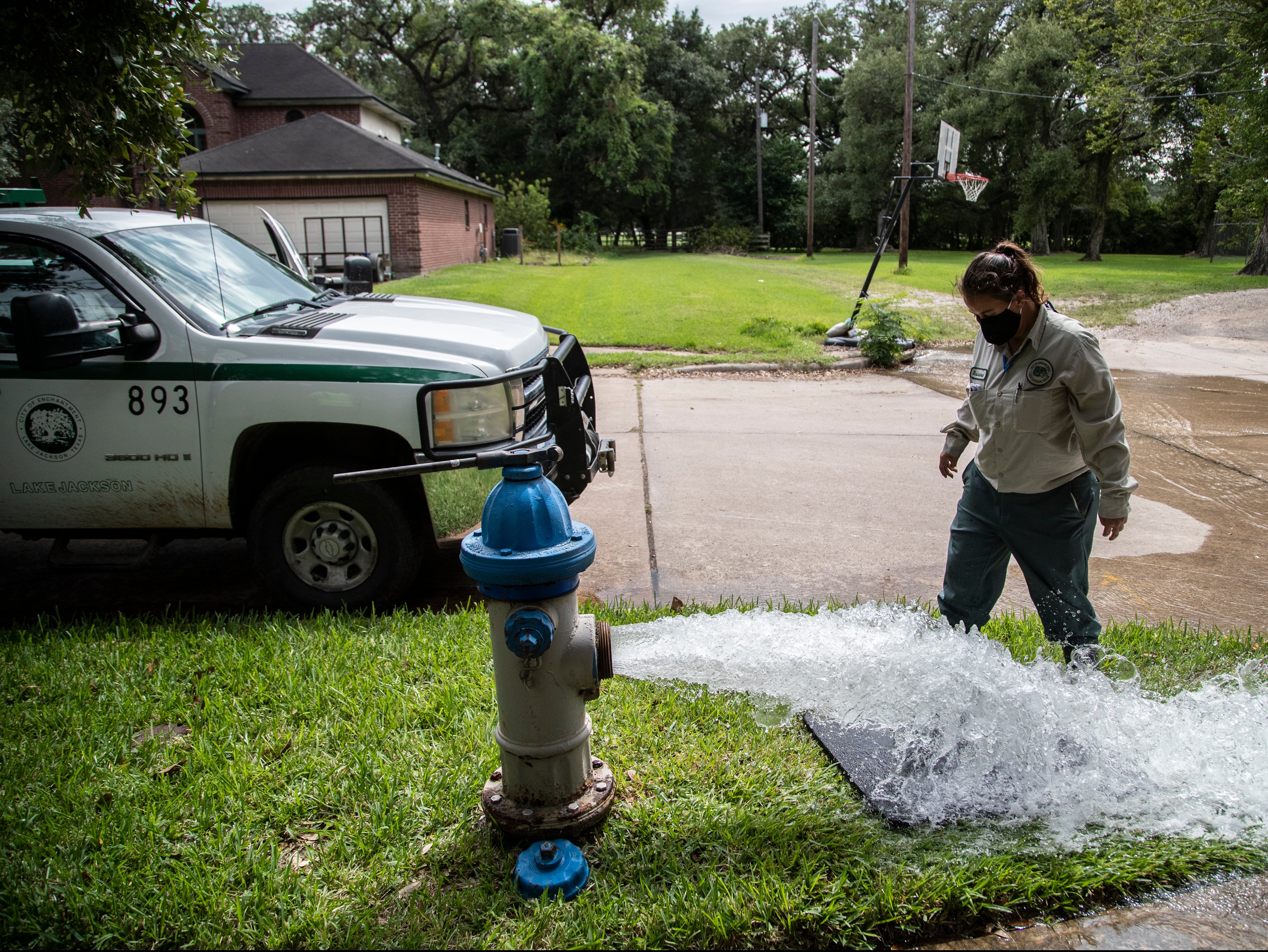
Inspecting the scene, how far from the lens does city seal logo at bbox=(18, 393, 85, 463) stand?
165 inches

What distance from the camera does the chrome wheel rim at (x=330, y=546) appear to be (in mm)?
4262

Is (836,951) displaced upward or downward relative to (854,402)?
downward

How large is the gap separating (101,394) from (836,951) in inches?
152

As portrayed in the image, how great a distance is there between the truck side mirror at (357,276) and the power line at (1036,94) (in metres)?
30.2

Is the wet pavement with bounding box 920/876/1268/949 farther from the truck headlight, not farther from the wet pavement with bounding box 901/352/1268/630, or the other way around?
the truck headlight

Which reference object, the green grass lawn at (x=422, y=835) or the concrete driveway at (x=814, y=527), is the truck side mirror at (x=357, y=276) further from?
the green grass lawn at (x=422, y=835)

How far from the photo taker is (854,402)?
32.2 ft

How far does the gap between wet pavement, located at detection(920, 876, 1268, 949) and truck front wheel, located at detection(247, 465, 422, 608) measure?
2852 mm

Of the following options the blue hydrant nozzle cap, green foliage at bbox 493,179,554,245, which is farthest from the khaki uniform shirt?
green foliage at bbox 493,179,554,245

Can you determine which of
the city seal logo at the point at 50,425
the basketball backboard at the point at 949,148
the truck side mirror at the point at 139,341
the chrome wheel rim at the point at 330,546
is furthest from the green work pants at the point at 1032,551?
the basketball backboard at the point at 949,148

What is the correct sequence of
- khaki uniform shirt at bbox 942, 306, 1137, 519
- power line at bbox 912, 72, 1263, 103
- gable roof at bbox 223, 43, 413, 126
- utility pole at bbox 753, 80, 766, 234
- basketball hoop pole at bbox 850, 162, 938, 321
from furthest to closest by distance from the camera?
utility pole at bbox 753, 80, 766, 234, gable roof at bbox 223, 43, 413, 126, power line at bbox 912, 72, 1263, 103, basketball hoop pole at bbox 850, 162, 938, 321, khaki uniform shirt at bbox 942, 306, 1137, 519

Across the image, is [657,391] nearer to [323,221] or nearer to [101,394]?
[101,394]

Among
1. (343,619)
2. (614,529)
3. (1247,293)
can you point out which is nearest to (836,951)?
(343,619)

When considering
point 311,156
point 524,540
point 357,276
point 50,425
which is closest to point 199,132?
point 311,156
